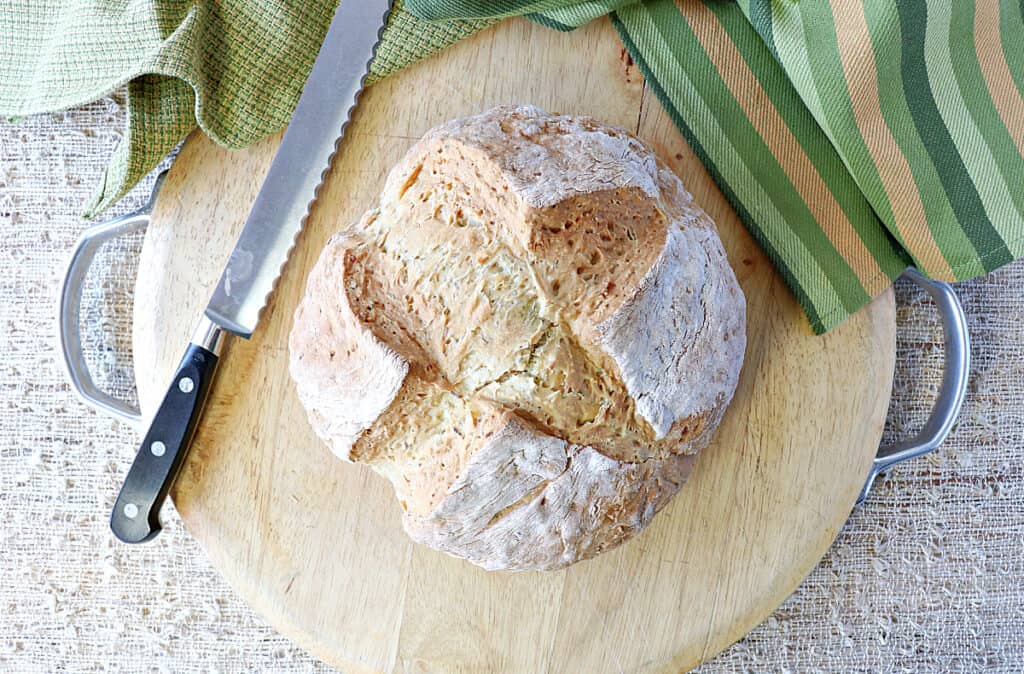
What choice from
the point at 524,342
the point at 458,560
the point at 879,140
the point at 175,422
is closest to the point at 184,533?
the point at 175,422

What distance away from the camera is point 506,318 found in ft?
4.65

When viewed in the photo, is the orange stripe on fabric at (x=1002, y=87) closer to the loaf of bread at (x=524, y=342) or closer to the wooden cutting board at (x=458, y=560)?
the wooden cutting board at (x=458, y=560)

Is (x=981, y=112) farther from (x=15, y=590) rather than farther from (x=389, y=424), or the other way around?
(x=15, y=590)

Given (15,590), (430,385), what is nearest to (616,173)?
(430,385)

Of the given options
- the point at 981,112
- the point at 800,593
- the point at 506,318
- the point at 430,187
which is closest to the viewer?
the point at 506,318

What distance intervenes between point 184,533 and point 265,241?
0.87m

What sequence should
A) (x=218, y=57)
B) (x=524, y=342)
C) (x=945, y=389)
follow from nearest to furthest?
(x=524, y=342) < (x=218, y=57) < (x=945, y=389)

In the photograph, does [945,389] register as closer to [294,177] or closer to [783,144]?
[783,144]

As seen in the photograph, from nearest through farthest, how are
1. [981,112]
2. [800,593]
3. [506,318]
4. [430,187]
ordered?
[506,318]
[430,187]
[981,112]
[800,593]

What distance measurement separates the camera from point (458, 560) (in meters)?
1.78

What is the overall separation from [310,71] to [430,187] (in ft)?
1.67

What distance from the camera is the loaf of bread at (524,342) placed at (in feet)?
4.66

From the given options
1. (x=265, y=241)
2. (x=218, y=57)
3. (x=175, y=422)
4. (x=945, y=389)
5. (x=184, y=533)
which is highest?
(x=218, y=57)

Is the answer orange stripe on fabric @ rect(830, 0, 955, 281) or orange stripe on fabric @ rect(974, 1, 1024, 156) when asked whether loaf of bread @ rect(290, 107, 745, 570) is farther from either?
orange stripe on fabric @ rect(974, 1, 1024, 156)
